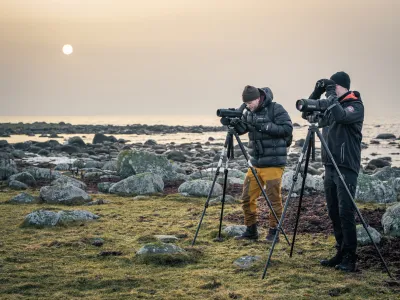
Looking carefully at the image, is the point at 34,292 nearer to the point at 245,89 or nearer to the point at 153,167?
the point at 245,89

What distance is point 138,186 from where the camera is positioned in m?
15.4

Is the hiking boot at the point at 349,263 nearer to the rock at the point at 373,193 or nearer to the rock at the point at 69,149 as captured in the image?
the rock at the point at 373,193

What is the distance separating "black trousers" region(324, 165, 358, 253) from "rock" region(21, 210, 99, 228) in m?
5.72

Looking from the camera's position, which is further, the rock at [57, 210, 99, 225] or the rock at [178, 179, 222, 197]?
the rock at [178, 179, 222, 197]

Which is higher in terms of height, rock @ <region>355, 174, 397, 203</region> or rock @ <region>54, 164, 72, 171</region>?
rock @ <region>355, 174, 397, 203</region>

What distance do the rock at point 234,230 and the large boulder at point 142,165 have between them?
899 centimetres

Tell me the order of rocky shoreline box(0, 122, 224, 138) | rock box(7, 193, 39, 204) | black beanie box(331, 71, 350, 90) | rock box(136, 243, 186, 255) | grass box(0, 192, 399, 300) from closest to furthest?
grass box(0, 192, 399, 300), black beanie box(331, 71, 350, 90), rock box(136, 243, 186, 255), rock box(7, 193, 39, 204), rocky shoreline box(0, 122, 224, 138)

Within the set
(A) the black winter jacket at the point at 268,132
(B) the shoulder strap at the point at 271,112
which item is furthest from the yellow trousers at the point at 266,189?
(B) the shoulder strap at the point at 271,112

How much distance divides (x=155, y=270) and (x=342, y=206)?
3.03 metres

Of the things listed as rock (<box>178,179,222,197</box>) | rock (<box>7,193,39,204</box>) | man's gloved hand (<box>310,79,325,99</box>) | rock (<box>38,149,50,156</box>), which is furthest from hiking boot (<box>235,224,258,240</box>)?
rock (<box>38,149,50,156</box>)

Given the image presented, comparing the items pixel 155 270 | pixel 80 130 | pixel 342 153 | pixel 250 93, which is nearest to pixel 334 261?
pixel 342 153

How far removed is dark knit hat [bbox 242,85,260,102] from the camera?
351 inches

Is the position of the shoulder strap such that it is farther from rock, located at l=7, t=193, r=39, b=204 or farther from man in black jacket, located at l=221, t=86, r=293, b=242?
rock, located at l=7, t=193, r=39, b=204

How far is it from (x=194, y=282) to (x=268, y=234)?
2896mm
